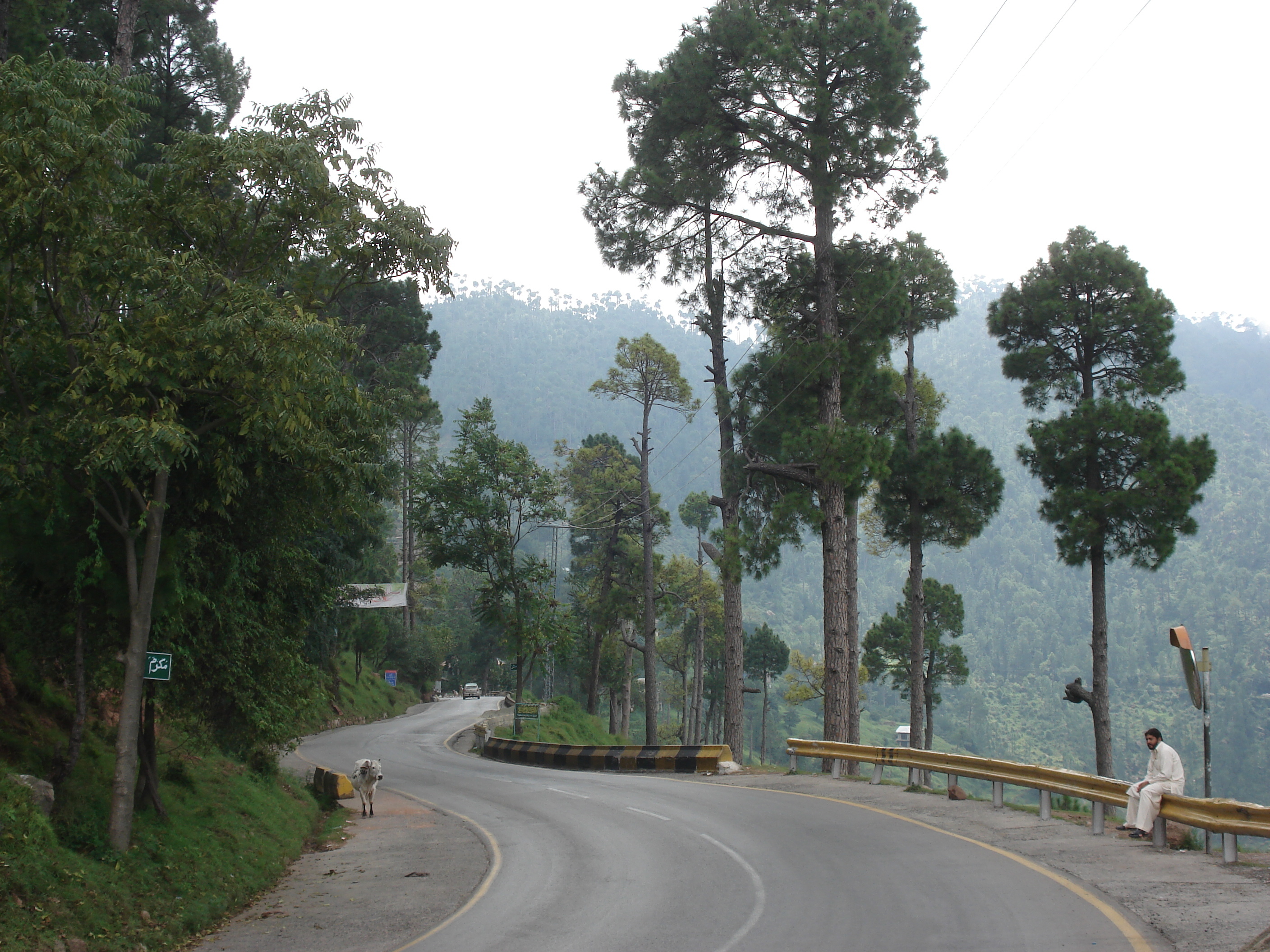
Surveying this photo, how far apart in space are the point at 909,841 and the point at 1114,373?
52.4 feet

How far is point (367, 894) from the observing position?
416 inches

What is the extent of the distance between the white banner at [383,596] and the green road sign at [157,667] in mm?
29420

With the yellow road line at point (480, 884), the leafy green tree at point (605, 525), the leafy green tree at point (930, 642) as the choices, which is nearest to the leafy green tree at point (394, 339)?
the leafy green tree at point (605, 525)

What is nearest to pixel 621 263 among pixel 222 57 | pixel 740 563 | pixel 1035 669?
pixel 740 563

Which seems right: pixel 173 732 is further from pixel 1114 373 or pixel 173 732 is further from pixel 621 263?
pixel 1114 373

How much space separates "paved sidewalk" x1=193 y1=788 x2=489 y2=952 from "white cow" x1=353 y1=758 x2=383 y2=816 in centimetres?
172

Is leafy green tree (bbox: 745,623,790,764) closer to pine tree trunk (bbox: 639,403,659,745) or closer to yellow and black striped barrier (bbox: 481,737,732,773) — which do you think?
yellow and black striped barrier (bbox: 481,737,732,773)

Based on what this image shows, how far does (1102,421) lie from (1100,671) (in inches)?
232

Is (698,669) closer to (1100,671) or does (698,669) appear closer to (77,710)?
(1100,671)

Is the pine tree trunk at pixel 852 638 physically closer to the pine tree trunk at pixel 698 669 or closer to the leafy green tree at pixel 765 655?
the pine tree trunk at pixel 698 669

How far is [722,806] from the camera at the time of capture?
603 inches

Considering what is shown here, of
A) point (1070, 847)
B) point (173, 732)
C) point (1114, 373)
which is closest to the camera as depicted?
point (1070, 847)

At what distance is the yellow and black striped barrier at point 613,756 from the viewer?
22766 millimetres

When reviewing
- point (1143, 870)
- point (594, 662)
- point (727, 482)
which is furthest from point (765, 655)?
point (1143, 870)
